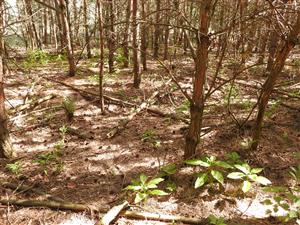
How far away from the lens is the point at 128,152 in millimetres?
5840

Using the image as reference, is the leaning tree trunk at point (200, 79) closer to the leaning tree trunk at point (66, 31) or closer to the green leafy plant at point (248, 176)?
the green leafy plant at point (248, 176)

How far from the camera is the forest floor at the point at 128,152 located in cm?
414

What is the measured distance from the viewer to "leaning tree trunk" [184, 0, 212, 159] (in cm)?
394

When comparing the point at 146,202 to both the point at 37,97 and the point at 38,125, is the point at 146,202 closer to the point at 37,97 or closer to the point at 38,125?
the point at 38,125

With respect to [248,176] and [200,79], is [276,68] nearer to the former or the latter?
[200,79]

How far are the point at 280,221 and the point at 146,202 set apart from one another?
1943 mm

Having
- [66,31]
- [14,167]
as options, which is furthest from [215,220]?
[66,31]

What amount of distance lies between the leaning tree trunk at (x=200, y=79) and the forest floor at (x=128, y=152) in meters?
0.47

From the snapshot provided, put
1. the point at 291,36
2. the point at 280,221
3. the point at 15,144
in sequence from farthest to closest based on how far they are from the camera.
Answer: the point at 15,144 → the point at 291,36 → the point at 280,221

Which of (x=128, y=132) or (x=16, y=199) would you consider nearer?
(x=16, y=199)

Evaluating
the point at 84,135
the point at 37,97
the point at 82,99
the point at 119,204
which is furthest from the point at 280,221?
A: the point at 37,97

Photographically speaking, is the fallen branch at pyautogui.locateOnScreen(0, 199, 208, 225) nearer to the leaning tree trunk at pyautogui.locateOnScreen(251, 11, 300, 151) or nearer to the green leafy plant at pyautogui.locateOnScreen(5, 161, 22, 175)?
the green leafy plant at pyautogui.locateOnScreen(5, 161, 22, 175)

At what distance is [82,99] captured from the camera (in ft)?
28.7

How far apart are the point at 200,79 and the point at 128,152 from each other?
2.48 metres
